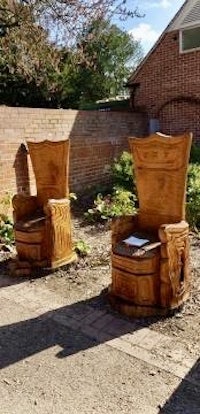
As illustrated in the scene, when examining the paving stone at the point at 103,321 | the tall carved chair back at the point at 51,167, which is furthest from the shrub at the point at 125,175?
the paving stone at the point at 103,321

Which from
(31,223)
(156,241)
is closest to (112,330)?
(156,241)

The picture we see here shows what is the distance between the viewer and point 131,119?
407 inches

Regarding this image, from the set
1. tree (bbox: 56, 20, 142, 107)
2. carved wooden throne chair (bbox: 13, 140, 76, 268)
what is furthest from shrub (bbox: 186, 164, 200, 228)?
tree (bbox: 56, 20, 142, 107)

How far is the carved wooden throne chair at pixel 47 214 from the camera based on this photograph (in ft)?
15.4

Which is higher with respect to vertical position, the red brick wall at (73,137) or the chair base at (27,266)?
the red brick wall at (73,137)

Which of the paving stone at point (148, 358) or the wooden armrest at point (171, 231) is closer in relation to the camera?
the paving stone at point (148, 358)

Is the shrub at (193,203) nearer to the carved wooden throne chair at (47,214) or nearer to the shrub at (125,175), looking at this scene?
the shrub at (125,175)

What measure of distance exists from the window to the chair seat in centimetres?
751

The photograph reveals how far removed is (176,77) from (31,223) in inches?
295

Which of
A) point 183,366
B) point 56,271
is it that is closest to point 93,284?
point 56,271

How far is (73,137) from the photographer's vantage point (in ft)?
27.1

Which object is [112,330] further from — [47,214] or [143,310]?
[47,214]

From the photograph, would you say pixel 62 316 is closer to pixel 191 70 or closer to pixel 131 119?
pixel 131 119

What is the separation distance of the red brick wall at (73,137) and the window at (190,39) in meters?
2.07
